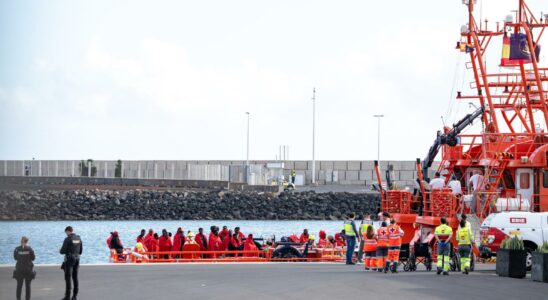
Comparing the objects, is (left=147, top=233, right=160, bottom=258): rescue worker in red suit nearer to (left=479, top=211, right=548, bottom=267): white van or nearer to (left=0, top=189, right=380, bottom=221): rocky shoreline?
(left=479, top=211, right=548, bottom=267): white van

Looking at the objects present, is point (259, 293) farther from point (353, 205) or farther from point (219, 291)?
point (353, 205)

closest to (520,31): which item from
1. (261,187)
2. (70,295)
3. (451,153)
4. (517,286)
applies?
(451,153)

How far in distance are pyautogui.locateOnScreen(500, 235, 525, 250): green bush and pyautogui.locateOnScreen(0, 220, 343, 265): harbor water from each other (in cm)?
2893

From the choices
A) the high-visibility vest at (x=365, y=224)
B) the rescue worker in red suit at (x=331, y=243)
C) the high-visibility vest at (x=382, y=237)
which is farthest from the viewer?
the rescue worker in red suit at (x=331, y=243)

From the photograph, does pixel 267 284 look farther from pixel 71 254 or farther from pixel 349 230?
pixel 349 230

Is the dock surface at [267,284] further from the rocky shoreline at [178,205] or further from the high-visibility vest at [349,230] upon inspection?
the rocky shoreline at [178,205]

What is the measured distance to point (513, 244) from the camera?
3019cm

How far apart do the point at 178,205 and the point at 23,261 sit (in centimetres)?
8323

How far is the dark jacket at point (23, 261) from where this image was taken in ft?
77.5

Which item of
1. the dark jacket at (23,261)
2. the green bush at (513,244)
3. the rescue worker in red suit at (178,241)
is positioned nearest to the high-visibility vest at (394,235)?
the green bush at (513,244)

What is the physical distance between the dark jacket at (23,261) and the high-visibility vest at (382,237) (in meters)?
11.0

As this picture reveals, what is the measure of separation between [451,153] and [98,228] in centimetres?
5505

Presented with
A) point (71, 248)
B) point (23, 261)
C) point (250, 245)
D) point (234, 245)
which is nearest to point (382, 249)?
point (250, 245)

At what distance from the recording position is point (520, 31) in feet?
133
